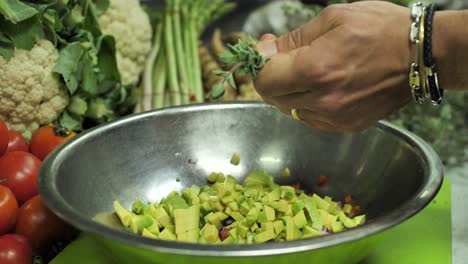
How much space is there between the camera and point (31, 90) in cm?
120

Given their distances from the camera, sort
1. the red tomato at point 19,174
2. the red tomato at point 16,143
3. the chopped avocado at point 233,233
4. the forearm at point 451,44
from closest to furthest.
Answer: the forearm at point 451,44 → the chopped avocado at point 233,233 → the red tomato at point 19,174 → the red tomato at point 16,143

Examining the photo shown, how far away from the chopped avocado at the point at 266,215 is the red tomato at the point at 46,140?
1.36 ft

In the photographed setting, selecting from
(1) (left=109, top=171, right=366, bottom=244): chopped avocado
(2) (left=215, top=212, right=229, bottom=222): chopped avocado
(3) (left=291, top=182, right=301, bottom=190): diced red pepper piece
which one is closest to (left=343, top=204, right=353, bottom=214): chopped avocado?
(1) (left=109, top=171, right=366, bottom=244): chopped avocado

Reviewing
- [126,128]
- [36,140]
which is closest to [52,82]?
[36,140]

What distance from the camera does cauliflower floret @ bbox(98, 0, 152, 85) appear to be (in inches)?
56.9

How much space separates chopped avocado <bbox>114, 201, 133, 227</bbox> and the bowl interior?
4cm

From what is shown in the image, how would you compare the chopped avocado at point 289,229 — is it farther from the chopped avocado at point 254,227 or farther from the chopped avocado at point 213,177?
the chopped avocado at point 213,177

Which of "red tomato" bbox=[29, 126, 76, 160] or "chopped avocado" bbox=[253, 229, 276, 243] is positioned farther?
"red tomato" bbox=[29, 126, 76, 160]

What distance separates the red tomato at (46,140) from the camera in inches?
44.6

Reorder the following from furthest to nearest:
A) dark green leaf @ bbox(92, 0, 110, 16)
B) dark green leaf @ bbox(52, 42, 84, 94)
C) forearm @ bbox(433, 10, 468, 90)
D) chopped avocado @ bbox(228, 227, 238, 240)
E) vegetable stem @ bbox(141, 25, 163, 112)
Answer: vegetable stem @ bbox(141, 25, 163, 112) → dark green leaf @ bbox(92, 0, 110, 16) → dark green leaf @ bbox(52, 42, 84, 94) → chopped avocado @ bbox(228, 227, 238, 240) → forearm @ bbox(433, 10, 468, 90)

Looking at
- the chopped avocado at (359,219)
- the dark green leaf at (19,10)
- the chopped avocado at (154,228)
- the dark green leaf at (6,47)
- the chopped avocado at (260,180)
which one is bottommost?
the chopped avocado at (359,219)

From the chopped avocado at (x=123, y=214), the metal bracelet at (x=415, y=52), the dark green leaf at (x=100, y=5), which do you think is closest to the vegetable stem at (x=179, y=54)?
the dark green leaf at (x=100, y=5)

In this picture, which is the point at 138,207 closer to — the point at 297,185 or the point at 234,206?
the point at 234,206

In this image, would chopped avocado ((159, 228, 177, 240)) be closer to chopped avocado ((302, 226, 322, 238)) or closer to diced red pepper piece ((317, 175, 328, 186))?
chopped avocado ((302, 226, 322, 238))
